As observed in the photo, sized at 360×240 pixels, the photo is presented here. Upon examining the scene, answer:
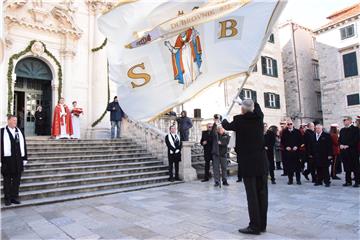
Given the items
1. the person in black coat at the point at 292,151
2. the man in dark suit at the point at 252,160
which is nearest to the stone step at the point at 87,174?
the person in black coat at the point at 292,151

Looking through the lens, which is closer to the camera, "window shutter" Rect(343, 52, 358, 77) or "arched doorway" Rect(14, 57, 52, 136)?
"arched doorway" Rect(14, 57, 52, 136)

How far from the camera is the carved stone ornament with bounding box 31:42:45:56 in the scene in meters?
14.0

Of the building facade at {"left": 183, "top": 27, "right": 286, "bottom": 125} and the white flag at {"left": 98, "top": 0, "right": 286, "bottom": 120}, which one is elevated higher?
the building facade at {"left": 183, "top": 27, "right": 286, "bottom": 125}

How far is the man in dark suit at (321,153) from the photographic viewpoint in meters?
8.37

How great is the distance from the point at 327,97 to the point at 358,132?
2192cm

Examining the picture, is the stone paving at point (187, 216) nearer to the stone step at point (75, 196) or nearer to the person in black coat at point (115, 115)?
the stone step at point (75, 196)

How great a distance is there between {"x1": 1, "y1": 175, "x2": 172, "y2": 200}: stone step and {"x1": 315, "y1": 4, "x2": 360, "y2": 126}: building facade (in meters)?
22.6

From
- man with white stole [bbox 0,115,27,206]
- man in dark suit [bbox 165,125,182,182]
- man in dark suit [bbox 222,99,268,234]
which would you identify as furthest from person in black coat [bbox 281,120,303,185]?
man with white stole [bbox 0,115,27,206]

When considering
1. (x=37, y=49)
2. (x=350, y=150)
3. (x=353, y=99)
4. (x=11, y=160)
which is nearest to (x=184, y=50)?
(x=11, y=160)

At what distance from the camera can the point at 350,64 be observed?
2622 centimetres

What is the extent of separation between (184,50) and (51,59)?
11735 mm

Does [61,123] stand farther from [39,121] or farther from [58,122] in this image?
[39,121]

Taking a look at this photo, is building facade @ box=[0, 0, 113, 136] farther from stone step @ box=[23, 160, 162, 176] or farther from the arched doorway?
stone step @ box=[23, 160, 162, 176]

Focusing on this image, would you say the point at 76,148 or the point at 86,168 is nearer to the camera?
the point at 86,168
